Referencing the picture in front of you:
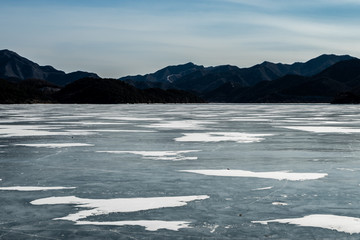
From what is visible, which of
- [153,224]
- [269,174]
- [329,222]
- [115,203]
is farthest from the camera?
[269,174]

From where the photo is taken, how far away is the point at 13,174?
45.6 feet

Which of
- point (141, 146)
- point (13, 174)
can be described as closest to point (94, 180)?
point (13, 174)

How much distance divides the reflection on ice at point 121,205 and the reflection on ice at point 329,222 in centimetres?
185

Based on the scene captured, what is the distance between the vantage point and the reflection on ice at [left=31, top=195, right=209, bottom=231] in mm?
8617

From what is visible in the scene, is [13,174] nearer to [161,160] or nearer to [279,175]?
[161,160]

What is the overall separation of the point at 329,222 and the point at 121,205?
153 inches

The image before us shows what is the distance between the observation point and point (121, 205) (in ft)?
32.8

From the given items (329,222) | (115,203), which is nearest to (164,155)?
(115,203)

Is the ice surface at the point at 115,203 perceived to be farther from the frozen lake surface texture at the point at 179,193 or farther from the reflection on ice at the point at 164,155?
the reflection on ice at the point at 164,155

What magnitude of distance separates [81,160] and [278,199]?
27.4 feet

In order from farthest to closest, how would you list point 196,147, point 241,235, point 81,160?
point 196,147
point 81,160
point 241,235

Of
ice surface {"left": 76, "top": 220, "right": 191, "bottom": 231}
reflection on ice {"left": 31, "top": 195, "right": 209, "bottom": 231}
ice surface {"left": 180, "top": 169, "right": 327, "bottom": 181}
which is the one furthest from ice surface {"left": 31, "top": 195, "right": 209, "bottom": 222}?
ice surface {"left": 180, "top": 169, "right": 327, "bottom": 181}

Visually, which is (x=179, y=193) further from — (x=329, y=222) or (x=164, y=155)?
(x=164, y=155)

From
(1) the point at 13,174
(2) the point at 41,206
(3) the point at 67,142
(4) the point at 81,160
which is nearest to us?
(2) the point at 41,206
